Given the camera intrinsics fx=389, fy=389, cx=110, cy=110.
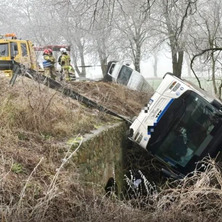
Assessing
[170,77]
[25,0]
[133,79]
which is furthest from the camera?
[25,0]

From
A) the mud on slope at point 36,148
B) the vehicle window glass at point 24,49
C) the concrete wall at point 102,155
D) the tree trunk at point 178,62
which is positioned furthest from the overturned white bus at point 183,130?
the tree trunk at point 178,62

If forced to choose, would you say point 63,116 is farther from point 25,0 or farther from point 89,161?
point 25,0

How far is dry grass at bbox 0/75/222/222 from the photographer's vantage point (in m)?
3.74

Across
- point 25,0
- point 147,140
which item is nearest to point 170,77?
point 147,140

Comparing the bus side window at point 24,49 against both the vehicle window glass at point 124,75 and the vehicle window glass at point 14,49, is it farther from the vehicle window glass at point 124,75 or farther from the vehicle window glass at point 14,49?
the vehicle window glass at point 124,75

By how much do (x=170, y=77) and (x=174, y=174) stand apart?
2323 millimetres

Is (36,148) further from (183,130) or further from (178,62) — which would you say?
(178,62)

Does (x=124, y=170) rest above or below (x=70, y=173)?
below

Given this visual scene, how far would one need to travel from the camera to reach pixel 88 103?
962 cm

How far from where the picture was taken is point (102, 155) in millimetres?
7344

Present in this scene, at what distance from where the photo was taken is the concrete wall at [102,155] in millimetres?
5965

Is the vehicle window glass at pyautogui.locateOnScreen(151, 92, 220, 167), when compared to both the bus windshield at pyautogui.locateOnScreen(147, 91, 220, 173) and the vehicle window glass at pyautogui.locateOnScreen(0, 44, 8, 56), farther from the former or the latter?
the vehicle window glass at pyautogui.locateOnScreen(0, 44, 8, 56)

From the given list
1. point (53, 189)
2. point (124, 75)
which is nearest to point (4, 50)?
point (124, 75)

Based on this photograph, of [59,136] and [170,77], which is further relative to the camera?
[170,77]
